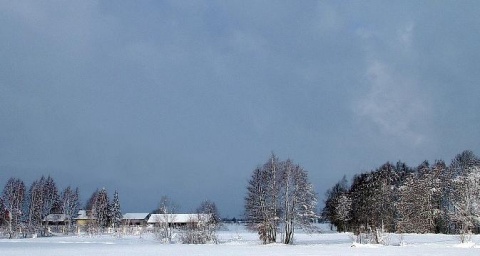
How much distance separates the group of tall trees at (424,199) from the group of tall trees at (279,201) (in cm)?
1493

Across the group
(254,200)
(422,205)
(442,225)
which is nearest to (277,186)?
(254,200)

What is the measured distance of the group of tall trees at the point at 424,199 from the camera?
68.4m

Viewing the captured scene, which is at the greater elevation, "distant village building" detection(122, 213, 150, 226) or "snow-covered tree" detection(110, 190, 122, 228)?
"snow-covered tree" detection(110, 190, 122, 228)

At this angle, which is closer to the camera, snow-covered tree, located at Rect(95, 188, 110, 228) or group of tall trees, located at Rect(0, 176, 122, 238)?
group of tall trees, located at Rect(0, 176, 122, 238)

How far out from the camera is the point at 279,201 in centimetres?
5497

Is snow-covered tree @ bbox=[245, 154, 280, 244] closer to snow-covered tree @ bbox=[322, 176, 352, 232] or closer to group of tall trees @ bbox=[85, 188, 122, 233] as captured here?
snow-covered tree @ bbox=[322, 176, 352, 232]

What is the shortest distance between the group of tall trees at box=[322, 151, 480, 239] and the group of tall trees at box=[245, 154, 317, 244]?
1493 centimetres

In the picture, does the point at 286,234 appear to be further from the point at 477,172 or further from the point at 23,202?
the point at 23,202

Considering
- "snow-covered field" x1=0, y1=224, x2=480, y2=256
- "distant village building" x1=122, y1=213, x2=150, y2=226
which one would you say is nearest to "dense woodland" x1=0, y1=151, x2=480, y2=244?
"snow-covered field" x1=0, y1=224, x2=480, y2=256

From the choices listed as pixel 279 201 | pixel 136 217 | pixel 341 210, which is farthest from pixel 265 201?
pixel 136 217

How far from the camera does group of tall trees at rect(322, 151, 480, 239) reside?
6838 cm

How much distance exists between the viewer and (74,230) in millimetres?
98688

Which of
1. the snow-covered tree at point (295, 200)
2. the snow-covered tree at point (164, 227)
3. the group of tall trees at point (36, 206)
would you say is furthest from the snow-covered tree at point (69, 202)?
the snow-covered tree at point (295, 200)

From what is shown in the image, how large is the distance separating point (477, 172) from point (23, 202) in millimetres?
84220
